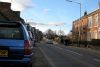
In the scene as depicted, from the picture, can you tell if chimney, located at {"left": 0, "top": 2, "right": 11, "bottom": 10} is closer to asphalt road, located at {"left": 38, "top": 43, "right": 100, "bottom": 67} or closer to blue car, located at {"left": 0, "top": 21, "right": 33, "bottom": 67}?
asphalt road, located at {"left": 38, "top": 43, "right": 100, "bottom": 67}

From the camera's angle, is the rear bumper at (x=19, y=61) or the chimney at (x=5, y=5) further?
the chimney at (x=5, y=5)

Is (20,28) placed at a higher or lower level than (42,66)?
higher

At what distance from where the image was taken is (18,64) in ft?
36.0

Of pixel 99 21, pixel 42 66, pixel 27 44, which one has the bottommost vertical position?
pixel 42 66

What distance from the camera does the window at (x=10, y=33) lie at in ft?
36.7

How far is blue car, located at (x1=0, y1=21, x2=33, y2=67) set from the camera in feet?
35.8

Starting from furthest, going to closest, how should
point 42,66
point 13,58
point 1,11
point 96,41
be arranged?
1. point 1,11
2. point 96,41
3. point 42,66
4. point 13,58

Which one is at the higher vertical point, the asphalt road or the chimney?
the chimney

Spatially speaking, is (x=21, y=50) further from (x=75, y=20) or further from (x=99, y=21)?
(x=75, y=20)

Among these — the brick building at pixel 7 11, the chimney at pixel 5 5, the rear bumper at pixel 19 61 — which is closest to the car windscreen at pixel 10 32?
the rear bumper at pixel 19 61

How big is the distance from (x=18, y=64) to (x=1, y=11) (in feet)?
216

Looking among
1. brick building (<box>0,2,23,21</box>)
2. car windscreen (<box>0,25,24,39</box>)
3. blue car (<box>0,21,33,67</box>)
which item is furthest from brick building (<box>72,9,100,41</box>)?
blue car (<box>0,21,33,67</box>)

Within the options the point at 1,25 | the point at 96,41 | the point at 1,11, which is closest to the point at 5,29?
the point at 1,25

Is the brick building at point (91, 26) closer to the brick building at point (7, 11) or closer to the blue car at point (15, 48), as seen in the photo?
the brick building at point (7, 11)
